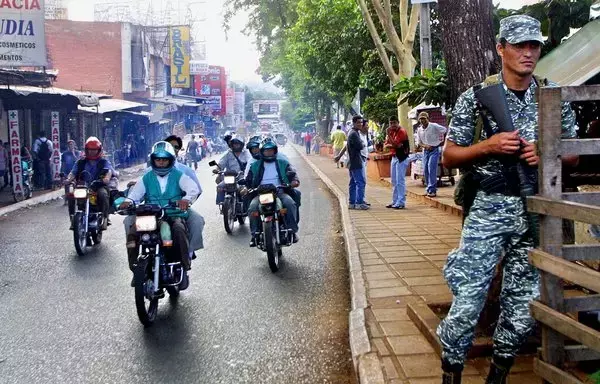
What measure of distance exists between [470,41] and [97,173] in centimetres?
636

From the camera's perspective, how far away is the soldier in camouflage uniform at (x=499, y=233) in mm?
3076

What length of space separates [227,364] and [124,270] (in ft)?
12.0

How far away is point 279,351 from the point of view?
4.73 m

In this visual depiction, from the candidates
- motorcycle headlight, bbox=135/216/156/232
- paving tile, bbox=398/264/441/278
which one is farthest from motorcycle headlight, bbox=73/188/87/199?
paving tile, bbox=398/264/441/278

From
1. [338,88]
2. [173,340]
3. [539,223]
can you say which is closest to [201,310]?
[173,340]

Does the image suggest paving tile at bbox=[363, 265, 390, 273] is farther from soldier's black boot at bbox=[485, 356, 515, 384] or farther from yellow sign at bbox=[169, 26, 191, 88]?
yellow sign at bbox=[169, 26, 191, 88]

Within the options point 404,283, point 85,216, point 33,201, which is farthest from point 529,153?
point 33,201

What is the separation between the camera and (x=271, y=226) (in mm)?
7473

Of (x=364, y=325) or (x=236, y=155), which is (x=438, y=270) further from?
(x=236, y=155)

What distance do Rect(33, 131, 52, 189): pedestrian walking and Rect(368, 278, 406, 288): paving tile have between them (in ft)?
47.1

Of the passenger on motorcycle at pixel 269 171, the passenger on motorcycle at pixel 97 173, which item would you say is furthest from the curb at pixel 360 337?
the passenger on motorcycle at pixel 97 173

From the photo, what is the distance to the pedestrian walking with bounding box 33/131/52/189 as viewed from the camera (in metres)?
18.0

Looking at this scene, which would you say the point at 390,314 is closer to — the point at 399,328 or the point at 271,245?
the point at 399,328

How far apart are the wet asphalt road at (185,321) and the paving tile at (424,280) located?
0.65 metres
